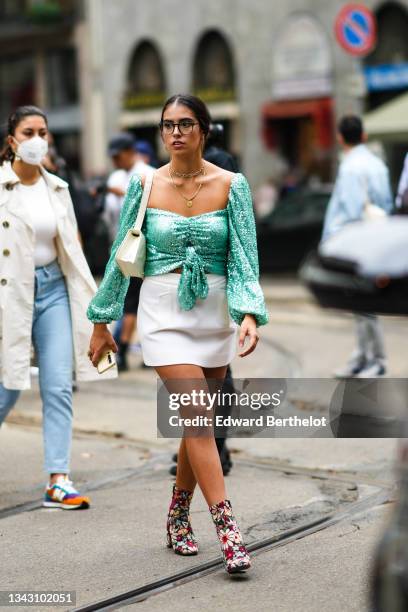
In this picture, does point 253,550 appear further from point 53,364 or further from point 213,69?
point 213,69

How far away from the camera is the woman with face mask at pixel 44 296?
18.4ft

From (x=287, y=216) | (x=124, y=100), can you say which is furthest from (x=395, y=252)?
(x=124, y=100)

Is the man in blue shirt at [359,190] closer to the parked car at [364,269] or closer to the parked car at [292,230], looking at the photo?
the parked car at [364,269]

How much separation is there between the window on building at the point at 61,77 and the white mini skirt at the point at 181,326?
2848 centimetres

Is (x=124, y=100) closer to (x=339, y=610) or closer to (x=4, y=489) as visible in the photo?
(x=4, y=489)

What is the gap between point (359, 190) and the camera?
8672 millimetres

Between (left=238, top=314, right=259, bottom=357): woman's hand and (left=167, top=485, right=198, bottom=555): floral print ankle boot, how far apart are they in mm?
728

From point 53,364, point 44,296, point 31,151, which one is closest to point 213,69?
point 31,151

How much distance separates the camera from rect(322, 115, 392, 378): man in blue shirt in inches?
341

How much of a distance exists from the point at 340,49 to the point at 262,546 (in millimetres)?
20960

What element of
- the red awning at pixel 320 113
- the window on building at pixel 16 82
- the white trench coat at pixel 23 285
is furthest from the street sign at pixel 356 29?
the window on building at pixel 16 82

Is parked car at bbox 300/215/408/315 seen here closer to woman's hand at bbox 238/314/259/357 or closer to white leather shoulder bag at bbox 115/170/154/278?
woman's hand at bbox 238/314/259/357

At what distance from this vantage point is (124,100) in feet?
99.2

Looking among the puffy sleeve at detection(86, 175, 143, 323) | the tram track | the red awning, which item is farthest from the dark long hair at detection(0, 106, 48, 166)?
the red awning
